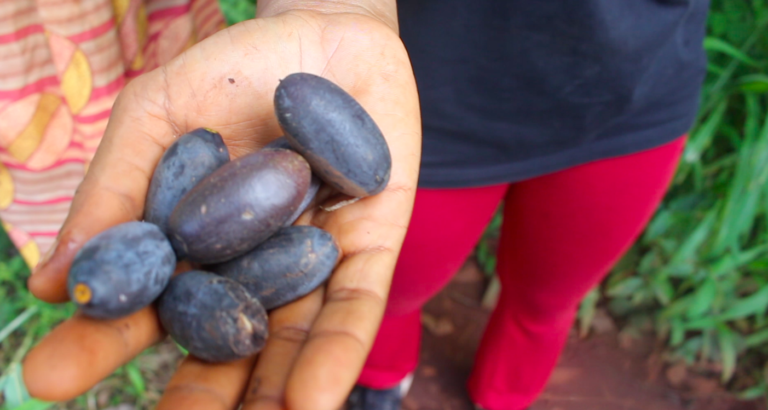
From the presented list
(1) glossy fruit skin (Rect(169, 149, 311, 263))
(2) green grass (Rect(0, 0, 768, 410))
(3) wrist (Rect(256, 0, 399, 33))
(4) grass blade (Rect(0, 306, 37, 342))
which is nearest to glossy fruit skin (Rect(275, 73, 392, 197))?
(1) glossy fruit skin (Rect(169, 149, 311, 263))

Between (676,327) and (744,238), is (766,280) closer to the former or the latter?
(744,238)

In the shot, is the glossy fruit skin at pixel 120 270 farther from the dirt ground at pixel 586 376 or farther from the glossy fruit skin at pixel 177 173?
the dirt ground at pixel 586 376

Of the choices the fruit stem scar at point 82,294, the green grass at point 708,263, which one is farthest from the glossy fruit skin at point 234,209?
the green grass at point 708,263

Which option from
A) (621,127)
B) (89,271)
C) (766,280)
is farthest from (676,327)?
(89,271)

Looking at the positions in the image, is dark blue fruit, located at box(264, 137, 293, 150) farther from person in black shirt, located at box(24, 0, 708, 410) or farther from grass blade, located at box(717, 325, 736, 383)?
grass blade, located at box(717, 325, 736, 383)

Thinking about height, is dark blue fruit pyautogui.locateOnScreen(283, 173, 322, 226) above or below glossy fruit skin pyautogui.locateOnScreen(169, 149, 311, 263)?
below

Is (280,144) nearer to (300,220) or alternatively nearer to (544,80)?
(300,220)

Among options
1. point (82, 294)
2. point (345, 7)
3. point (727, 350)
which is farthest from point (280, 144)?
point (727, 350)
